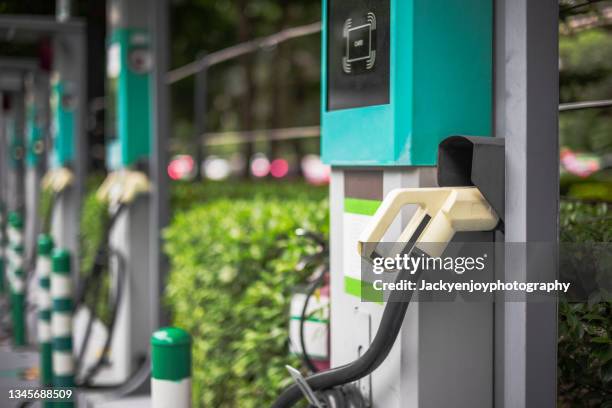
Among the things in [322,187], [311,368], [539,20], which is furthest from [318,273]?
[322,187]

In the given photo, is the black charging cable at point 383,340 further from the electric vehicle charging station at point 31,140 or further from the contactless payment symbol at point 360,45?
the electric vehicle charging station at point 31,140

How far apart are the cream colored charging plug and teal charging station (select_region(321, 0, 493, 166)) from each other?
0.14m

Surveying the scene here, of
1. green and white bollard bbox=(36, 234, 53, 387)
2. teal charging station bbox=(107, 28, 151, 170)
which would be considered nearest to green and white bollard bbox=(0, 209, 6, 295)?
teal charging station bbox=(107, 28, 151, 170)

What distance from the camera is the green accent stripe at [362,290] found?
2.40 metres

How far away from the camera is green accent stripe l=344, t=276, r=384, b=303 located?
240cm

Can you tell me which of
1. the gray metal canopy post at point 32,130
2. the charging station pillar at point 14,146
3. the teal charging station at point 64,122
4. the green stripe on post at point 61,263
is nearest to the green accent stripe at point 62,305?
the green stripe on post at point 61,263

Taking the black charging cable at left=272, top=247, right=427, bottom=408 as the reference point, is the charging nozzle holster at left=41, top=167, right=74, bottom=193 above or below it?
above

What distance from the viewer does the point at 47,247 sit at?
5160 mm

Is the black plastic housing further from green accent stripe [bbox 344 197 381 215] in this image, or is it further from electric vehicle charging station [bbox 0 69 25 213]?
electric vehicle charging station [bbox 0 69 25 213]

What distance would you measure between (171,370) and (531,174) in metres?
1.05

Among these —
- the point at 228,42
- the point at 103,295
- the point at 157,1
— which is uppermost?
the point at 228,42

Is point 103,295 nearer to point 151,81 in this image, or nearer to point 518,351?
point 151,81

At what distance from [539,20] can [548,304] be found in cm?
66

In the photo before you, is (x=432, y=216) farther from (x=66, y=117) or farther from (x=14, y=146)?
(x=14, y=146)
